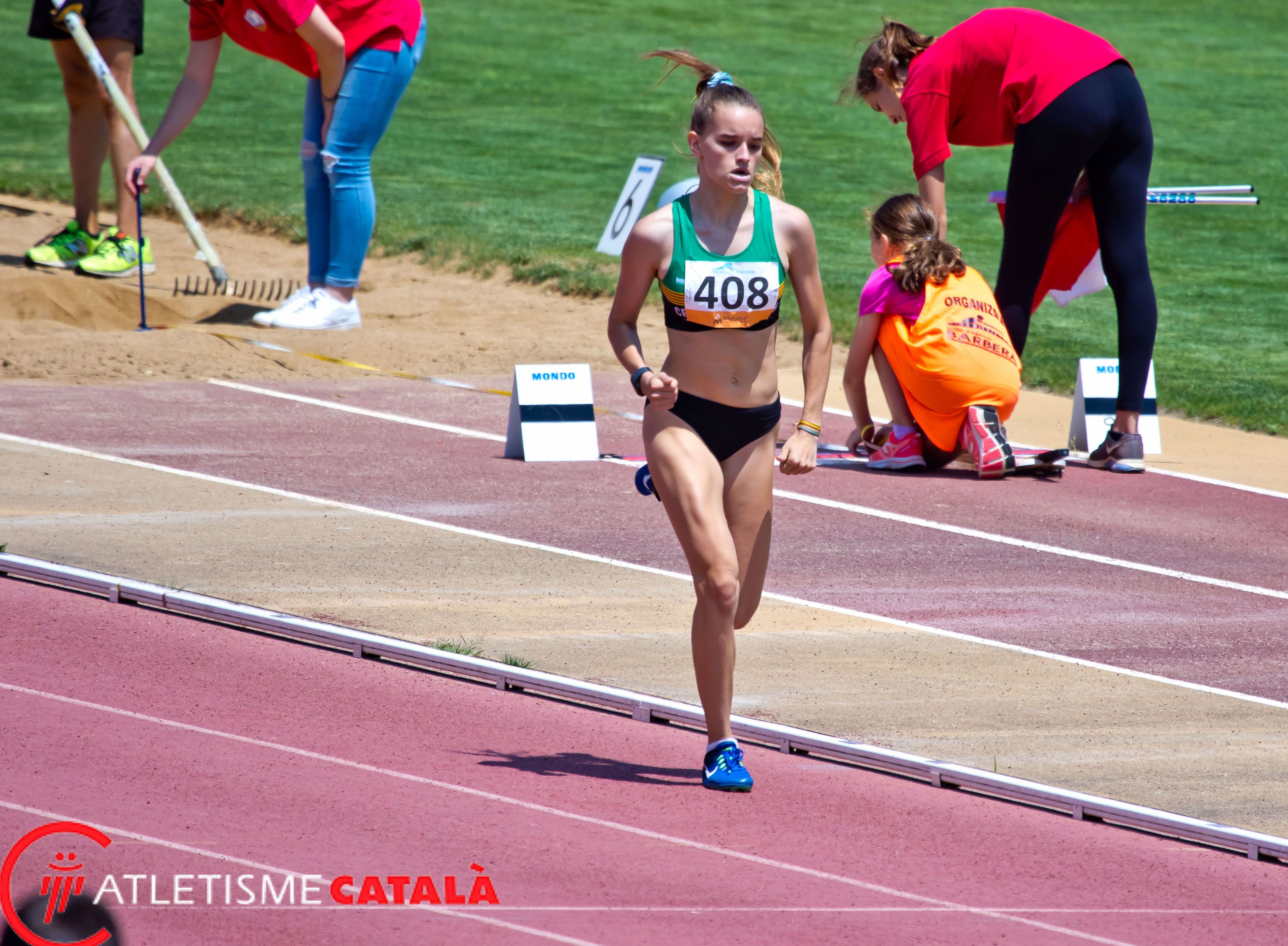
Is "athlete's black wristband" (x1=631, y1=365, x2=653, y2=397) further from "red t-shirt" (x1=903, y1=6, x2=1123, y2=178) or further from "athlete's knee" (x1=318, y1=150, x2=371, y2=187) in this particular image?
"athlete's knee" (x1=318, y1=150, x2=371, y2=187)

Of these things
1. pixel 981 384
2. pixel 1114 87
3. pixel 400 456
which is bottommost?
pixel 400 456

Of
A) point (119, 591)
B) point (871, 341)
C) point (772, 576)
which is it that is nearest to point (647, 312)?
point (871, 341)

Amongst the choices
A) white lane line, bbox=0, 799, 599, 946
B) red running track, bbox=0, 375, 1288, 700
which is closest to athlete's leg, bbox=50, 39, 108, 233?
red running track, bbox=0, 375, 1288, 700

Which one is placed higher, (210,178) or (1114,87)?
(1114,87)

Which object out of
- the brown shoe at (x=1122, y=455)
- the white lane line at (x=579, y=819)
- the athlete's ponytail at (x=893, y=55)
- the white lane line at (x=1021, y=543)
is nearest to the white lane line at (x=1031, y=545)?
the white lane line at (x=1021, y=543)

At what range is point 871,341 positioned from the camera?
8812 millimetres

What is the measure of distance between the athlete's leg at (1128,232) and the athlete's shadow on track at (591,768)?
Answer: 4.69 m

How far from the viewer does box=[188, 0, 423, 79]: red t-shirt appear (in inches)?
418

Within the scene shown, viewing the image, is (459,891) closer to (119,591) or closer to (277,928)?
(277,928)

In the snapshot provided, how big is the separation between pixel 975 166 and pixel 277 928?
17379 mm

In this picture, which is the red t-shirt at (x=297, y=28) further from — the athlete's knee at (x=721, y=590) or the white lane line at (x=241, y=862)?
the white lane line at (x=241, y=862)

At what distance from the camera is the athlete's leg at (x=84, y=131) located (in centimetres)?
1257

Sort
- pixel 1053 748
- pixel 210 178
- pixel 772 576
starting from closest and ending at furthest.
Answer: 1. pixel 1053 748
2. pixel 772 576
3. pixel 210 178

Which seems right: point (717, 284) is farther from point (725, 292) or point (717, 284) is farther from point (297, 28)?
point (297, 28)
